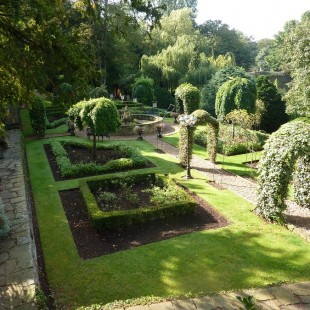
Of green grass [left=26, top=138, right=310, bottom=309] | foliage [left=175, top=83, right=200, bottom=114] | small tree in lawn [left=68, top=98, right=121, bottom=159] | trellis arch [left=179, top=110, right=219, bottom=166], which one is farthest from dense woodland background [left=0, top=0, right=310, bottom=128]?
trellis arch [left=179, top=110, right=219, bottom=166]

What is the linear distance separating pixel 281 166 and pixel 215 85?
18.5 m

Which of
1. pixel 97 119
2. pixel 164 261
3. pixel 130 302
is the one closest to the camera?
pixel 130 302

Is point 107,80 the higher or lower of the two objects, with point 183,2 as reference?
lower

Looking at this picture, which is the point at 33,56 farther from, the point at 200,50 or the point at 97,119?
the point at 200,50

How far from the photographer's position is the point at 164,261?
6.69 m

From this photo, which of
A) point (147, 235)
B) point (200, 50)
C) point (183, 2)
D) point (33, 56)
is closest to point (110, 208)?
point (147, 235)

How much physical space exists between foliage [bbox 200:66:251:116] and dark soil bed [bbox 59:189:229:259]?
17223 millimetres

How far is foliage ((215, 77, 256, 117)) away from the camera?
Result: 18.6 metres

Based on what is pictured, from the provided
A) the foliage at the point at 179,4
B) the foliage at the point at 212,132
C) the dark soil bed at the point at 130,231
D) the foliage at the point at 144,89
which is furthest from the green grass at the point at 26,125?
the foliage at the point at 179,4

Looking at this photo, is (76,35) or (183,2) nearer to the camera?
(76,35)

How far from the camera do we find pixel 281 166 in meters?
7.89

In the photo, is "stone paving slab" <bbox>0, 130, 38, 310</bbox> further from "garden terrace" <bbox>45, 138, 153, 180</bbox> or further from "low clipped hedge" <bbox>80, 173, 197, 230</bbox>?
"garden terrace" <bbox>45, 138, 153, 180</bbox>

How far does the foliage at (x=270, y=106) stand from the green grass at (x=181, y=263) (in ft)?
49.2

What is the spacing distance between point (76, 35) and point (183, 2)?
6587 centimetres
